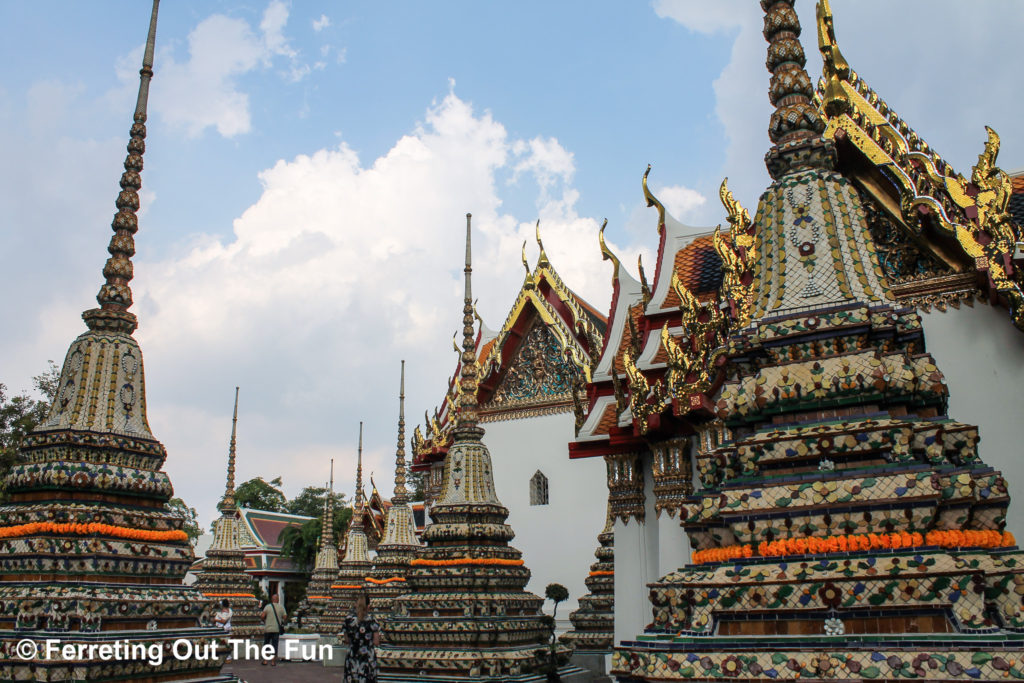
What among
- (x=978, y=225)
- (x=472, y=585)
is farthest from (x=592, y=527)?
(x=978, y=225)

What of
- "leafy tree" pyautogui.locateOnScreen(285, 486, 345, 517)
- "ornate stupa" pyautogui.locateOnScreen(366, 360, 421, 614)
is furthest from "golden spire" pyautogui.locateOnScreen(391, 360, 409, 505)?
"leafy tree" pyautogui.locateOnScreen(285, 486, 345, 517)

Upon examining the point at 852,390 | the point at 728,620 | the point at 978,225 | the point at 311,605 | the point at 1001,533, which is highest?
the point at 978,225

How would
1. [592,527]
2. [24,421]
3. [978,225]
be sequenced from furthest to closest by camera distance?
[592,527] < [24,421] < [978,225]

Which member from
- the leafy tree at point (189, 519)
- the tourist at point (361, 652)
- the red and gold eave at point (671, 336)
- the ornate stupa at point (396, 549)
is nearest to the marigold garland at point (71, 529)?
the tourist at point (361, 652)

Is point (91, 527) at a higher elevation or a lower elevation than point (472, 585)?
higher

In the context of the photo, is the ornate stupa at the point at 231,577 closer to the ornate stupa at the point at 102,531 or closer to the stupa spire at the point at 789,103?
the ornate stupa at the point at 102,531

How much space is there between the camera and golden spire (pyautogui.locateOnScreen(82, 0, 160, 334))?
6.59m

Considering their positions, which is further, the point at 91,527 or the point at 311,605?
the point at 311,605

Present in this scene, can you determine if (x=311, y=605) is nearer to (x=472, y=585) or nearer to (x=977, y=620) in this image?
(x=472, y=585)

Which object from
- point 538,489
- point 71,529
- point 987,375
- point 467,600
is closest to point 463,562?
point 467,600

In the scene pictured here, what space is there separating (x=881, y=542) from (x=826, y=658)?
2.00ft

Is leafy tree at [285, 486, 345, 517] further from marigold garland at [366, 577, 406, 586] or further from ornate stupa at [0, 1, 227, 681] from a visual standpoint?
ornate stupa at [0, 1, 227, 681]

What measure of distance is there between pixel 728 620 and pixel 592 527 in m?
15.8

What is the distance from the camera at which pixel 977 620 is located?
332 centimetres
